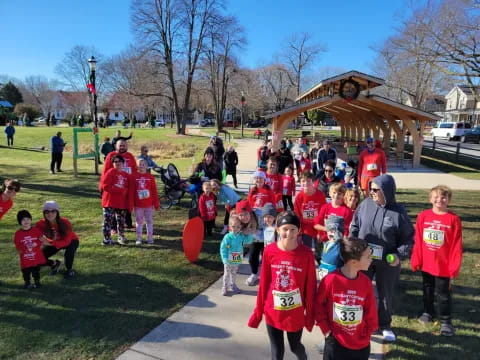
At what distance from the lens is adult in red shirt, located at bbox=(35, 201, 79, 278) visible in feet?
15.4

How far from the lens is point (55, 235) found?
4762mm

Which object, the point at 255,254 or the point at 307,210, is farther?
the point at 307,210

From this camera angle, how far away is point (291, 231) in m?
2.66

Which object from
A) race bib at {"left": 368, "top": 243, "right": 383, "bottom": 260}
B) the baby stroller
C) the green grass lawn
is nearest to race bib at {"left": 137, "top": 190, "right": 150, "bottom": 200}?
the green grass lawn

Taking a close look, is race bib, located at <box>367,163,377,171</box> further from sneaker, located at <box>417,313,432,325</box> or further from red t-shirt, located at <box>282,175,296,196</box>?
sneaker, located at <box>417,313,432,325</box>

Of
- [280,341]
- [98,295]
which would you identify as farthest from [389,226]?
[98,295]

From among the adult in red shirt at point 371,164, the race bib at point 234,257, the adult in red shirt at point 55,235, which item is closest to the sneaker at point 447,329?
the race bib at point 234,257

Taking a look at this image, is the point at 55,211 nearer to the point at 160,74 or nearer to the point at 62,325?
the point at 62,325

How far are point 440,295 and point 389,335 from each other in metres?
0.74

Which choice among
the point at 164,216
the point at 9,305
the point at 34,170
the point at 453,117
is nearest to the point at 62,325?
the point at 9,305

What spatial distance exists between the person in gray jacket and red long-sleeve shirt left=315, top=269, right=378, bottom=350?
88cm

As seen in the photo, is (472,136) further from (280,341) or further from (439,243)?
(280,341)

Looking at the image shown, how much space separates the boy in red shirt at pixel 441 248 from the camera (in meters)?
3.54

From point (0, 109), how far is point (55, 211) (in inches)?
1905
